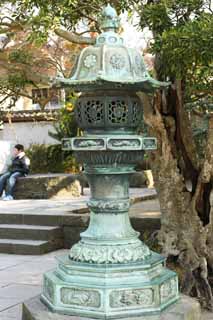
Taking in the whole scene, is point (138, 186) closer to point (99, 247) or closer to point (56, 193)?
point (56, 193)

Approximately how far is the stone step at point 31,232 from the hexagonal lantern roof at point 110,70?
16.7 feet

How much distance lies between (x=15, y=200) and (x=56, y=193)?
3.13 ft

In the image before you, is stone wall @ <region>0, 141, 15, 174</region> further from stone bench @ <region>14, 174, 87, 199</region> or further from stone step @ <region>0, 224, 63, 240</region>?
stone step @ <region>0, 224, 63, 240</region>

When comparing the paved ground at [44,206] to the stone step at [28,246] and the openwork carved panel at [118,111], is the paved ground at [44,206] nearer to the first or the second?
the stone step at [28,246]

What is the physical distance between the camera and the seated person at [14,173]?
1291 centimetres

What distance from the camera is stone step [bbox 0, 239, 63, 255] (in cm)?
835

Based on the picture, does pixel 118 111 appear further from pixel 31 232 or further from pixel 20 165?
pixel 20 165

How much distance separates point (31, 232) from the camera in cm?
889

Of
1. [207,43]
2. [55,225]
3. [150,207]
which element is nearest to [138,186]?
[150,207]

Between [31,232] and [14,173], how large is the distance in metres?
4.38

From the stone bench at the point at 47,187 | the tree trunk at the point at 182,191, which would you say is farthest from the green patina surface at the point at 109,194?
the stone bench at the point at 47,187

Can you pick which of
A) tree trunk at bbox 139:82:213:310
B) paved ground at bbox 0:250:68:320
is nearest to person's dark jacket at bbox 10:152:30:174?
paved ground at bbox 0:250:68:320

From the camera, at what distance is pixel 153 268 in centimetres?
411

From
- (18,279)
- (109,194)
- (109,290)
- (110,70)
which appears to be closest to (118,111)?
(110,70)
